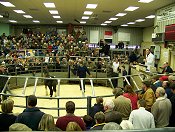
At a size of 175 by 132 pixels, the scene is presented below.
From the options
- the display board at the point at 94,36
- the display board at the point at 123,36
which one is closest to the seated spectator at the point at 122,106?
the display board at the point at 94,36

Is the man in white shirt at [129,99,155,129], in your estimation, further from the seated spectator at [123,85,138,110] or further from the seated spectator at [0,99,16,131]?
the seated spectator at [0,99,16,131]

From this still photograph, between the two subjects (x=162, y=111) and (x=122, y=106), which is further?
(x=122, y=106)

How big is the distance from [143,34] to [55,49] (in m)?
14.3

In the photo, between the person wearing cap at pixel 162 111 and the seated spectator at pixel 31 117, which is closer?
the seated spectator at pixel 31 117

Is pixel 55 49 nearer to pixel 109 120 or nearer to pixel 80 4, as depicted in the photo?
pixel 80 4

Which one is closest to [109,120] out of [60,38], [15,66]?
[15,66]

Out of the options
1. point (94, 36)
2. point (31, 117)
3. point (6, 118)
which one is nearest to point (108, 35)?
point (94, 36)

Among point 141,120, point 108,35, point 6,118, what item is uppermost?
point 108,35

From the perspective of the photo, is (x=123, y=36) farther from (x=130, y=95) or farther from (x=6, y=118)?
(x=6, y=118)

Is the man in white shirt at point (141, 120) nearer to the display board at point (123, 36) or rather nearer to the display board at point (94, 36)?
the display board at point (94, 36)

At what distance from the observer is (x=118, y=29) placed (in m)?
26.4

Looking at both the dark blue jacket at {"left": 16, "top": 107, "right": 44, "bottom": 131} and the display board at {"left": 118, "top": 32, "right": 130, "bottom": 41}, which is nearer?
the dark blue jacket at {"left": 16, "top": 107, "right": 44, "bottom": 131}

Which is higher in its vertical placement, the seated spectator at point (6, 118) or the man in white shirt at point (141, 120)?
the seated spectator at point (6, 118)

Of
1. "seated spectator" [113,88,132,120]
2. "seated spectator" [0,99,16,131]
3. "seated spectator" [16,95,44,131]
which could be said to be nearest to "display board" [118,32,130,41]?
"seated spectator" [113,88,132,120]
